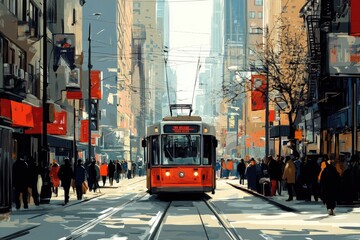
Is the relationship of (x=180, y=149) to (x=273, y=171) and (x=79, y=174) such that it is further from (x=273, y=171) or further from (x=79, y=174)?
(x=273, y=171)

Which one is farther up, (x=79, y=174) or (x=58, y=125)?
(x=58, y=125)

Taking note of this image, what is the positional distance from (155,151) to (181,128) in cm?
143

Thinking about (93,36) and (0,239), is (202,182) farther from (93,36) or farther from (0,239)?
(93,36)

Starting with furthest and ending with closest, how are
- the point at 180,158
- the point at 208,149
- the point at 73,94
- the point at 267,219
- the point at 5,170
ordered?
the point at 73,94, the point at 208,149, the point at 180,158, the point at 267,219, the point at 5,170

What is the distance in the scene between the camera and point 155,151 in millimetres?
37469

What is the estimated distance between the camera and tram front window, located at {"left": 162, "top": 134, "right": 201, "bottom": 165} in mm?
37156

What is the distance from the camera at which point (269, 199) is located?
3834 centimetres

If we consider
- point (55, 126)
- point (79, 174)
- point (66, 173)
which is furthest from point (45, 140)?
point (55, 126)

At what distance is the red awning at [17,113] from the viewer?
35969mm

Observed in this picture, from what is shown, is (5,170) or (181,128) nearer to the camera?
(5,170)

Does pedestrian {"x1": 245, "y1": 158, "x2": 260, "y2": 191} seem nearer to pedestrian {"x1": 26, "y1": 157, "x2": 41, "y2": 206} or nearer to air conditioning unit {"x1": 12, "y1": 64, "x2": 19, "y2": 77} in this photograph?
air conditioning unit {"x1": 12, "y1": 64, "x2": 19, "y2": 77}

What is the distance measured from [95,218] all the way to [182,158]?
35.6 ft

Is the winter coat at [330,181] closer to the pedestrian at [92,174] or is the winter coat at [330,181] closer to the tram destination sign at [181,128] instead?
the tram destination sign at [181,128]

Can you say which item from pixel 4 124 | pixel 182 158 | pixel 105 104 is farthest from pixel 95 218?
pixel 105 104
